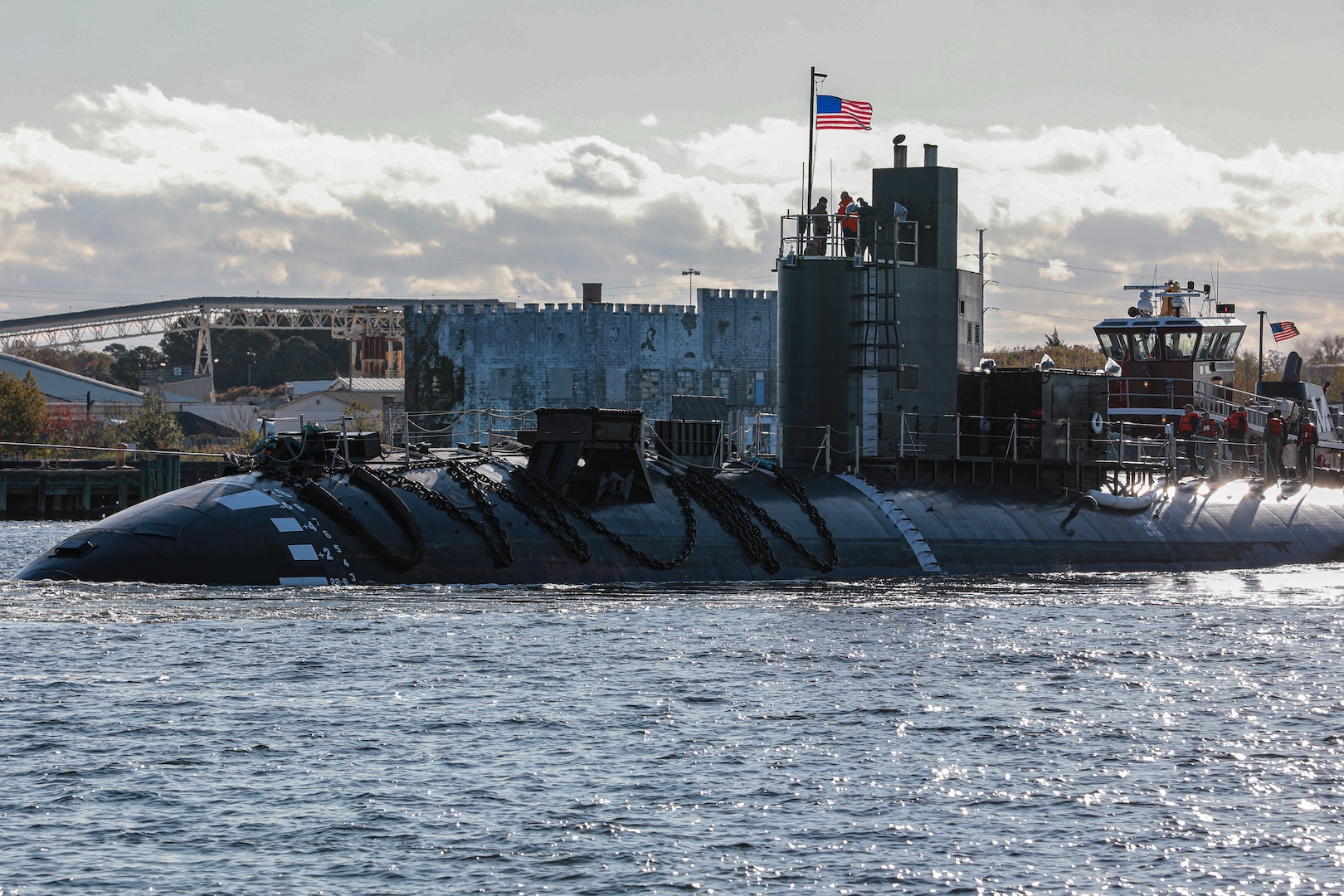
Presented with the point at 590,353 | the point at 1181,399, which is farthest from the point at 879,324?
the point at 590,353

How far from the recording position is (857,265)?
118 feet

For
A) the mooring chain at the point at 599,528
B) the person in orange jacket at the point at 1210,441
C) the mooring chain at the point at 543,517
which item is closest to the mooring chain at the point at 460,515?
the mooring chain at the point at 543,517

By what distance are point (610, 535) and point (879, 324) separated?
9.05 meters

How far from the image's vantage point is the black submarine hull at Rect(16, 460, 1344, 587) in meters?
27.8

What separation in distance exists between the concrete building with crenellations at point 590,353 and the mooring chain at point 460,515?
62.0 metres

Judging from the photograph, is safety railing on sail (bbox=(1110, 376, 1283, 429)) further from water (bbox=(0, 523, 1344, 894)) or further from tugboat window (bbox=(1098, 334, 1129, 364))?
water (bbox=(0, 523, 1344, 894))

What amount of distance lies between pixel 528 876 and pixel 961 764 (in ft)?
20.1

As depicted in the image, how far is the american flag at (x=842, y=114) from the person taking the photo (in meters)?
38.0

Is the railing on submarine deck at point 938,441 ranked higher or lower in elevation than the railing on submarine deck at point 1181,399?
lower

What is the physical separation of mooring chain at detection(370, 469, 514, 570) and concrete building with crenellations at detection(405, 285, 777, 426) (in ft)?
204

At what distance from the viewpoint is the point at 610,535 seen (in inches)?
1204

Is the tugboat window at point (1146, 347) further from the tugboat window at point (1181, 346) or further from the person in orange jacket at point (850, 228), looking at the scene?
the person in orange jacket at point (850, 228)

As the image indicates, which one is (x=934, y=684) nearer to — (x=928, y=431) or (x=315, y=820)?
(x=315, y=820)

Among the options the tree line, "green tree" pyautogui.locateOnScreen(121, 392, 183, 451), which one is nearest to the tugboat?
"green tree" pyautogui.locateOnScreen(121, 392, 183, 451)
